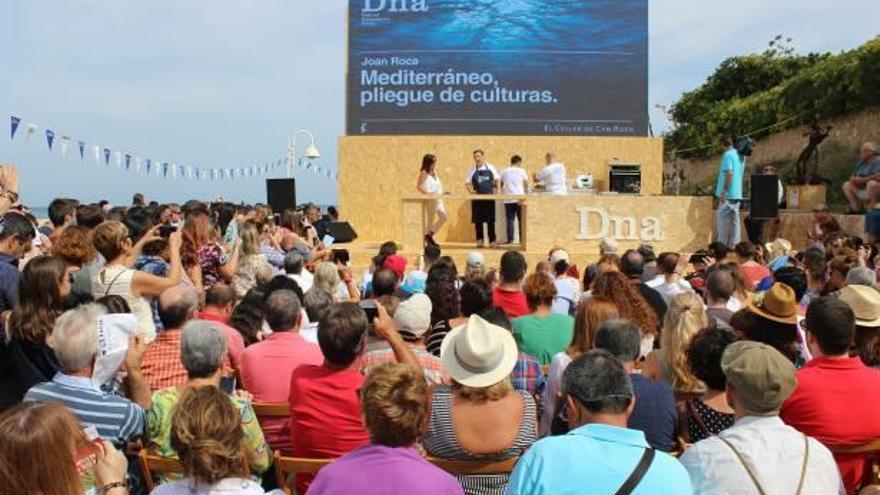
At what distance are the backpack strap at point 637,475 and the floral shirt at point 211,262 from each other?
4.56 m

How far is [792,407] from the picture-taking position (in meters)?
3.33

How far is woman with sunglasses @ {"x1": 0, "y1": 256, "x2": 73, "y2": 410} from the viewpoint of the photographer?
4.04 metres

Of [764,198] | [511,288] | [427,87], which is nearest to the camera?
[511,288]

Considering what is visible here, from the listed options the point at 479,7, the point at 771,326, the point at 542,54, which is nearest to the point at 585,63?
the point at 542,54

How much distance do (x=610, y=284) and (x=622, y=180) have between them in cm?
1089

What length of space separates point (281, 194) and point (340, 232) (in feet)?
4.28

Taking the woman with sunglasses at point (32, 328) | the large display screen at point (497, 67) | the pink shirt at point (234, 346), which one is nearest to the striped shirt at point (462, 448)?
the pink shirt at point (234, 346)

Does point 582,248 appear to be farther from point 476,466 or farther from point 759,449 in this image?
point 759,449

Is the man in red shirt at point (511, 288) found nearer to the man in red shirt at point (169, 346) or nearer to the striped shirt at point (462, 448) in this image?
the man in red shirt at point (169, 346)

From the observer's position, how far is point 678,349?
12.3 ft

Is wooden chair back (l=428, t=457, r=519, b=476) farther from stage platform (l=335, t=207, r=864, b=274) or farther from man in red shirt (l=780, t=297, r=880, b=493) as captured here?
stage platform (l=335, t=207, r=864, b=274)

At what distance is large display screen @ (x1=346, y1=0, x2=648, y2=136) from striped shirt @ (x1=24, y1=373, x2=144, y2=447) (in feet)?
43.0

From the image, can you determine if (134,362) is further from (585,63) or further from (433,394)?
(585,63)

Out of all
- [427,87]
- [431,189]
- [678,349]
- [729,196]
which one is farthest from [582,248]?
[678,349]
